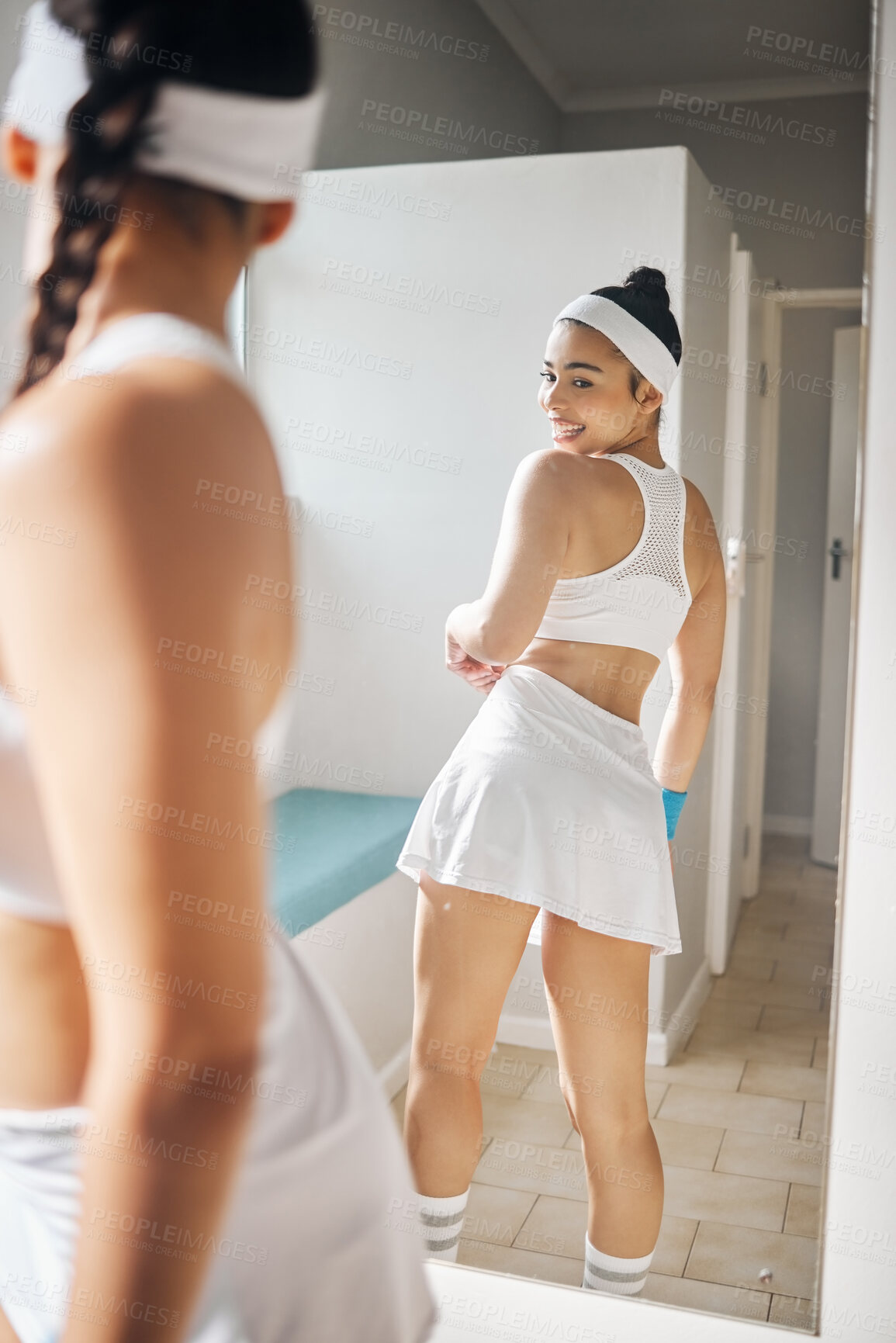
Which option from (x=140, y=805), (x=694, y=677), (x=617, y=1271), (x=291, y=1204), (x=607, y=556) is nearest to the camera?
(x=140, y=805)

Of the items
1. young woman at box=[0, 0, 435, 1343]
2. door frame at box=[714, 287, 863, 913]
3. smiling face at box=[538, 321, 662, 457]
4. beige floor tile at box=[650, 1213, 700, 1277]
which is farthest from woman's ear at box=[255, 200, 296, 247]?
beige floor tile at box=[650, 1213, 700, 1277]

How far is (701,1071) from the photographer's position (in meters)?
1.64

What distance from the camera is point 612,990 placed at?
1.57 m

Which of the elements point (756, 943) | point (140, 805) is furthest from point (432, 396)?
point (140, 805)

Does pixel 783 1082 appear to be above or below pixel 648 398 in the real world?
below

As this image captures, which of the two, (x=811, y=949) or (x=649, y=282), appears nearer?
(x=649, y=282)

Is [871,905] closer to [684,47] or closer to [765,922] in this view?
[765,922]

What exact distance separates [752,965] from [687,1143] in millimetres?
268

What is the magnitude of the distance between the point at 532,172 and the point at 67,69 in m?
0.76

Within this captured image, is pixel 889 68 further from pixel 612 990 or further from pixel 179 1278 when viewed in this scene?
pixel 179 1278

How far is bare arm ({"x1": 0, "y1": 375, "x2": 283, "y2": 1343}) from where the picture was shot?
2.34 ft

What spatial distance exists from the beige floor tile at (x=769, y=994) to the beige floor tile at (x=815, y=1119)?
14cm

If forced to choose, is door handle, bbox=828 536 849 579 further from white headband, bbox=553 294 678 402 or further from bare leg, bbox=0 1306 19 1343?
bare leg, bbox=0 1306 19 1343

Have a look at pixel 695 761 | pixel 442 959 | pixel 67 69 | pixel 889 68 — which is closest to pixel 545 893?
pixel 442 959
